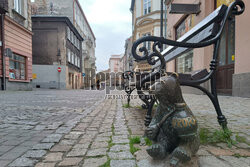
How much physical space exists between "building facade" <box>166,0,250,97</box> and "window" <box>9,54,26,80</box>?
41.5 feet

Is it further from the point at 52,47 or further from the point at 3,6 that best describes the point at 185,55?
the point at 52,47

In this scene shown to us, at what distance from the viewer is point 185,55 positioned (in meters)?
9.34

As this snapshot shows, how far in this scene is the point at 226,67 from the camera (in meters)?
6.43

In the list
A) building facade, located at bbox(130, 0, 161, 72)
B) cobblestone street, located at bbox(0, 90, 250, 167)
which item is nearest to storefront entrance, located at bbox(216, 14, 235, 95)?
cobblestone street, located at bbox(0, 90, 250, 167)

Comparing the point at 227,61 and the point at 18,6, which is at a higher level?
the point at 18,6

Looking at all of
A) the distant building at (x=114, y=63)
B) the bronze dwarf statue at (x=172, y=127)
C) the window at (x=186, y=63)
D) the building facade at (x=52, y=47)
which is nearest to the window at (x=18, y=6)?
the building facade at (x=52, y=47)

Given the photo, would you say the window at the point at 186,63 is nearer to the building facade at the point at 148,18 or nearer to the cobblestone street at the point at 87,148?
the cobblestone street at the point at 87,148

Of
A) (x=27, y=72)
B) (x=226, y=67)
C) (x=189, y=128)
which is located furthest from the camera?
(x=27, y=72)

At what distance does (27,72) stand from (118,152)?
50.1 ft

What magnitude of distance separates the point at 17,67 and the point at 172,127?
49.4ft

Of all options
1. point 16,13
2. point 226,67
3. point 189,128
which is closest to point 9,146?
point 189,128

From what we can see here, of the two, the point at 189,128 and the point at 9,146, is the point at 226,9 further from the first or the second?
the point at 9,146

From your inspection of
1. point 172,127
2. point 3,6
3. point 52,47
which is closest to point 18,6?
point 3,6

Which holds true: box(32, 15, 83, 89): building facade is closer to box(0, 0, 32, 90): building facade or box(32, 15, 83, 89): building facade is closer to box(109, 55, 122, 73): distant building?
box(0, 0, 32, 90): building facade
